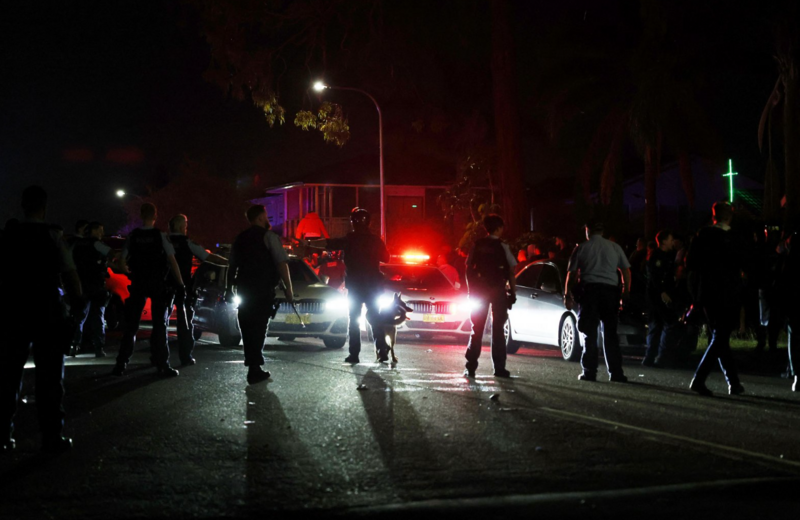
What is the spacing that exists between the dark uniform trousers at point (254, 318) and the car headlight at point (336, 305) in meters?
5.05

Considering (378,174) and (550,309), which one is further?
(378,174)

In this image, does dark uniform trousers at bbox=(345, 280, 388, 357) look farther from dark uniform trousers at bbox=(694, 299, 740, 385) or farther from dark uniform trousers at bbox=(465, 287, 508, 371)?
dark uniform trousers at bbox=(694, 299, 740, 385)

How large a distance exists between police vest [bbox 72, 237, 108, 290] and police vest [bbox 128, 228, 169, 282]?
322 centimetres

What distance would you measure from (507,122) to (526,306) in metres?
12.2

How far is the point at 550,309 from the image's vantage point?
50.2 feet

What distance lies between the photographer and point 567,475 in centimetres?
596

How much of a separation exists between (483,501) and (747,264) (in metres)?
5.71

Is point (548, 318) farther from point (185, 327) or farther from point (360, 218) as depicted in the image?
point (185, 327)

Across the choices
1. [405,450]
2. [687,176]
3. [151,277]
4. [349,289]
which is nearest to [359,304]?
[349,289]

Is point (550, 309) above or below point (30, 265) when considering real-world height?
below

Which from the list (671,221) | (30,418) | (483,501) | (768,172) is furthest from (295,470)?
(671,221)

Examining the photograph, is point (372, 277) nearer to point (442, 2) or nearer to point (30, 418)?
point (30, 418)

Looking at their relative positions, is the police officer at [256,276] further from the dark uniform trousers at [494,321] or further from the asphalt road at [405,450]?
the dark uniform trousers at [494,321]

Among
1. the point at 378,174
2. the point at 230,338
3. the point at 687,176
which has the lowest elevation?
the point at 230,338
